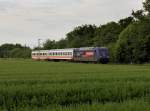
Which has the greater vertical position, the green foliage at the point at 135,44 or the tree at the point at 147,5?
the tree at the point at 147,5

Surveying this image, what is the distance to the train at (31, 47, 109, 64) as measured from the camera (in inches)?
3169

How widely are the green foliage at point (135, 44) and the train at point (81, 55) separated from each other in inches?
208

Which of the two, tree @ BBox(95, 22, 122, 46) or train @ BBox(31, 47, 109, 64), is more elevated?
tree @ BBox(95, 22, 122, 46)

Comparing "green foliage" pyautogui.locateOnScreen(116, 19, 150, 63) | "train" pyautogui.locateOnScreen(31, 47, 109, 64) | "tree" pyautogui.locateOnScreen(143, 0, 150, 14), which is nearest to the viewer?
"train" pyautogui.locateOnScreen(31, 47, 109, 64)

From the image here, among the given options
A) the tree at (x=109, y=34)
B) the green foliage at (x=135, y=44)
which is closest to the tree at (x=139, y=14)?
the green foliage at (x=135, y=44)

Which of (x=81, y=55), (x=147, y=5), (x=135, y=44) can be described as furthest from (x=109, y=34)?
(x=147, y=5)

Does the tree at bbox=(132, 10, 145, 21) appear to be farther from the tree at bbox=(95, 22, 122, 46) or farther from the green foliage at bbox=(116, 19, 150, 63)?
the tree at bbox=(95, 22, 122, 46)

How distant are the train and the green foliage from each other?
17.3 feet

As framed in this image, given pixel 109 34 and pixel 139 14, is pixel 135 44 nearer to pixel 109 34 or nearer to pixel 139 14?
pixel 139 14

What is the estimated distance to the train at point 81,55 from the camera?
264 feet

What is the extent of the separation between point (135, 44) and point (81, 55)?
1072cm

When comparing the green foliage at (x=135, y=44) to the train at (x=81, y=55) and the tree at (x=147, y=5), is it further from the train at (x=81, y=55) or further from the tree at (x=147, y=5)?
the train at (x=81, y=55)

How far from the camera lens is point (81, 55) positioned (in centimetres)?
8650

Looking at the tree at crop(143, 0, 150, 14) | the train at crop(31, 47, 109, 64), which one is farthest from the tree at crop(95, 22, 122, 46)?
the tree at crop(143, 0, 150, 14)
